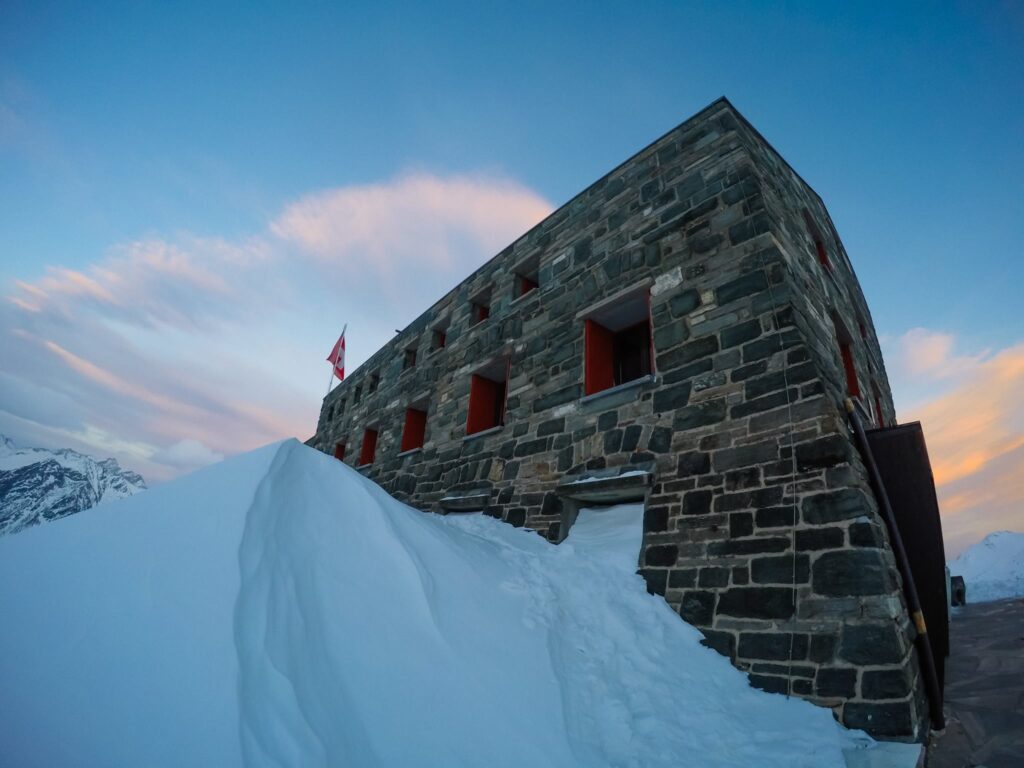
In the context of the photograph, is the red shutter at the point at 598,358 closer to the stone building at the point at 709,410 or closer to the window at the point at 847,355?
Answer: the stone building at the point at 709,410

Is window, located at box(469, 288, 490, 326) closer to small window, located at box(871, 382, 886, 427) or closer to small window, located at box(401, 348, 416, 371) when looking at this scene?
small window, located at box(401, 348, 416, 371)

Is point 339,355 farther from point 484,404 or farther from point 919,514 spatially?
point 919,514

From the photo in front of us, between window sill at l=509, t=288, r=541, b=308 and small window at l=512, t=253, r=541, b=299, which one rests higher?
small window at l=512, t=253, r=541, b=299

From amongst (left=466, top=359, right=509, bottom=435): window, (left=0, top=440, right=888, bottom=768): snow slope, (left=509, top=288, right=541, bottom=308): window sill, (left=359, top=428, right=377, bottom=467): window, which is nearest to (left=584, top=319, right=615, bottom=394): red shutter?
(left=509, top=288, right=541, bottom=308): window sill

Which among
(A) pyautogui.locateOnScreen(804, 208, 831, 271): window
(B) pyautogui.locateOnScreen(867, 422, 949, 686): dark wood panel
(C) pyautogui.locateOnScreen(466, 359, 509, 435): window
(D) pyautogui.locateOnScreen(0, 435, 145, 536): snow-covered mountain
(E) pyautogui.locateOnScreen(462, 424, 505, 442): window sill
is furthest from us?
(D) pyautogui.locateOnScreen(0, 435, 145, 536): snow-covered mountain

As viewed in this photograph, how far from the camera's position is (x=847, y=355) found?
6.33m

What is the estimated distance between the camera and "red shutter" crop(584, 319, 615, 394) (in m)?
6.06

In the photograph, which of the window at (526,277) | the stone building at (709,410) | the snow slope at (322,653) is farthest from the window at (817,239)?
the snow slope at (322,653)

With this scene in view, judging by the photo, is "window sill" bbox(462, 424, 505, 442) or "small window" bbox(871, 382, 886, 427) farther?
"small window" bbox(871, 382, 886, 427)

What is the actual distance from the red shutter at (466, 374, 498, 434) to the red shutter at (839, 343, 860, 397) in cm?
585

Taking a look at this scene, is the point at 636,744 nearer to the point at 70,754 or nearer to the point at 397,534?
the point at 397,534

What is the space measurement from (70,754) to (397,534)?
6.14 feet

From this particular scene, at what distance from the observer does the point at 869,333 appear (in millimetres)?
9469

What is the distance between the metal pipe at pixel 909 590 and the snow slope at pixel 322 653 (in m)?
1.13
